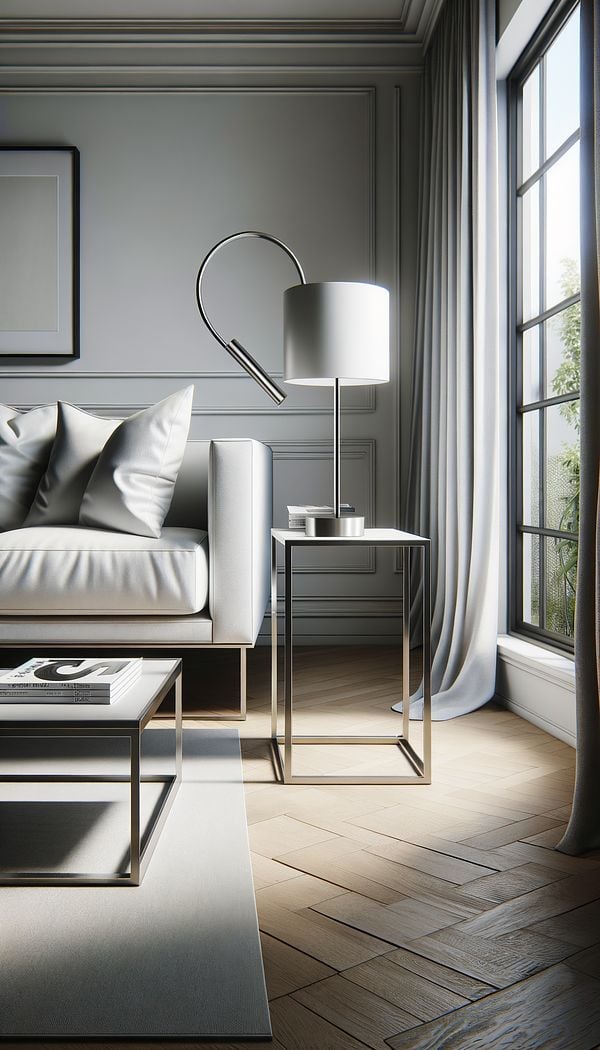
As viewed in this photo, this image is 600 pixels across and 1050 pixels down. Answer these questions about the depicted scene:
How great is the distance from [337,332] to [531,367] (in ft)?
3.37

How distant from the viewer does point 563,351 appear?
235 cm

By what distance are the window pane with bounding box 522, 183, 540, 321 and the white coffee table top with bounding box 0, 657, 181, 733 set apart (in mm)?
1770

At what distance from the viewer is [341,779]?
1.80 m

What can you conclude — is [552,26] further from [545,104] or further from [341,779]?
[341,779]

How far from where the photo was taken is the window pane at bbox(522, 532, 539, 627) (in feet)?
8.32

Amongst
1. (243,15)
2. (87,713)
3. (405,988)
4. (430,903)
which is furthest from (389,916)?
(243,15)

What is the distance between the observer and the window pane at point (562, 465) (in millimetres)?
2244

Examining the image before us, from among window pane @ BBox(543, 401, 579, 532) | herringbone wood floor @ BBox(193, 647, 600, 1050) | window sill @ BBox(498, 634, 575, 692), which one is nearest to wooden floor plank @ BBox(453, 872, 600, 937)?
herringbone wood floor @ BBox(193, 647, 600, 1050)

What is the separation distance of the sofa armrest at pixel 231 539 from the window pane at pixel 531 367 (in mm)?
926

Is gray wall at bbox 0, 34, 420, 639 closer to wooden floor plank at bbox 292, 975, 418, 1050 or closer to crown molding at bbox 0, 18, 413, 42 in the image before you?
crown molding at bbox 0, 18, 413, 42

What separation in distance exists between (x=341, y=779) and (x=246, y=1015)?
2.89ft

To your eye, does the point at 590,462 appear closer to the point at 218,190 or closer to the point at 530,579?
the point at 530,579

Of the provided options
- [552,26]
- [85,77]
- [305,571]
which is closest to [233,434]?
[305,571]

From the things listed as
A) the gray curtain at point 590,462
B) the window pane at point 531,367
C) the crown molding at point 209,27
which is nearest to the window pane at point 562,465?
the window pane at point 531,367
